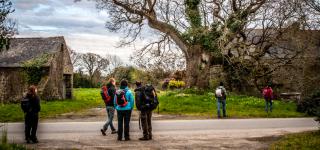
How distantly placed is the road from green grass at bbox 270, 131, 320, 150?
1.57 ft

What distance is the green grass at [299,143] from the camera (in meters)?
11.4

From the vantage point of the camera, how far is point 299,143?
1201cm

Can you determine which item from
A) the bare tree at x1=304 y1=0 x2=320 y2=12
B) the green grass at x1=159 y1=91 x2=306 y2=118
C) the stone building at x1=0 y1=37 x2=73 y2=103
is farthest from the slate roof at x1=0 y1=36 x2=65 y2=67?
the bare tree at x1=304 y1=0 x2=320 y2=12

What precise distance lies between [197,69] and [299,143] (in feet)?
79.7

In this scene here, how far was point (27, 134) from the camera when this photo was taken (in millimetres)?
13102

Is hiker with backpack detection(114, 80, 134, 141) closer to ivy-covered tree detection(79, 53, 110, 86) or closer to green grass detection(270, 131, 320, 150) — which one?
green grass detection(270, 131, 320, 150)

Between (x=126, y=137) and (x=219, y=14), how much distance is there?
78.4 feet

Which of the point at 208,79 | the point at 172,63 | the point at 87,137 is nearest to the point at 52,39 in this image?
the point at 172,63

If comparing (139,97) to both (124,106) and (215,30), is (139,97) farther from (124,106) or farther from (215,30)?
(215,30)

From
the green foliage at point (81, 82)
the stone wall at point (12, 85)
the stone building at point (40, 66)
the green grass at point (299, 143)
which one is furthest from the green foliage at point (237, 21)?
the green foliage at point (81, 82)

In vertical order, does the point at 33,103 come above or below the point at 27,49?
below

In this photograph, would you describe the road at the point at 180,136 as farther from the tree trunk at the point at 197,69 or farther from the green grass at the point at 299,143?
the tree trunk at the point at 197,69

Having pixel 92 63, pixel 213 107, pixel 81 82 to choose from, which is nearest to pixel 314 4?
pixel 213 107

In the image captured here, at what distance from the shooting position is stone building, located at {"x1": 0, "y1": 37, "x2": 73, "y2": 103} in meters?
37.3
